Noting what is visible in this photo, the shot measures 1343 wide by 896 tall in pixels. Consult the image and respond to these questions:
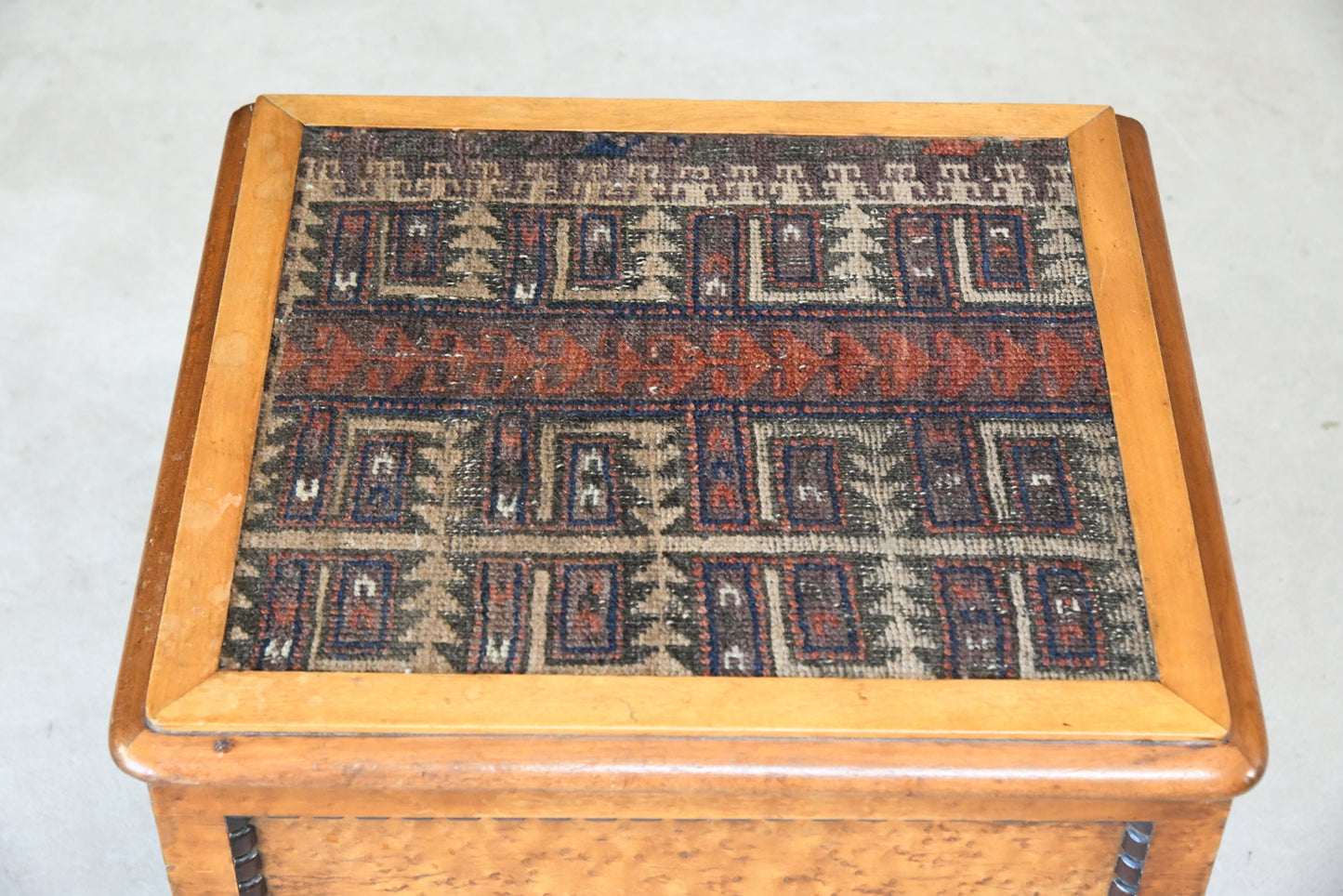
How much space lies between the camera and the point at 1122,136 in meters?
1.57

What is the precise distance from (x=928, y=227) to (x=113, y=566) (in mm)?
1153

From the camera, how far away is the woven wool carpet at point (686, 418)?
1.22 m

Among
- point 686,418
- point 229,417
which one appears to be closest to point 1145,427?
point 686,418

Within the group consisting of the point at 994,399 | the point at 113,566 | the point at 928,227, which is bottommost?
the point at 113,566

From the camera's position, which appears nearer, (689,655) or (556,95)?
(689,655)

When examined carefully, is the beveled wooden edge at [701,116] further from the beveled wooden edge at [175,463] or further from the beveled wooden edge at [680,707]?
the beveled wooden edge at [680,707]

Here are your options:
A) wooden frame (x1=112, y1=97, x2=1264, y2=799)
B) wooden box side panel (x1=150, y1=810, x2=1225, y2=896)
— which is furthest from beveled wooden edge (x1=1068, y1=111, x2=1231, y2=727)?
wooden box side panel (x1=150, y1=810, x2=1225, y2=896)

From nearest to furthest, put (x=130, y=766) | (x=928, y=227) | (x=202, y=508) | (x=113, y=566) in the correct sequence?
(x=130, y=766)
(x=202, y=508)
(x=928, y=227)
(x=113, y=566)

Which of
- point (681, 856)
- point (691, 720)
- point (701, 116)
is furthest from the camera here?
point (701, 116)

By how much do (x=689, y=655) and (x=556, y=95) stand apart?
1.38 m

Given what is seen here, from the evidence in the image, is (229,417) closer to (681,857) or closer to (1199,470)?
(681,857)

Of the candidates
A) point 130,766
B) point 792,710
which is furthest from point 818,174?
point 130,766

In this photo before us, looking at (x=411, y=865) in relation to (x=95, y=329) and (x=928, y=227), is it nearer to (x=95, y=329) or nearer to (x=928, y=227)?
(x=928, y=227)

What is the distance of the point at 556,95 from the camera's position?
7.61 feet
